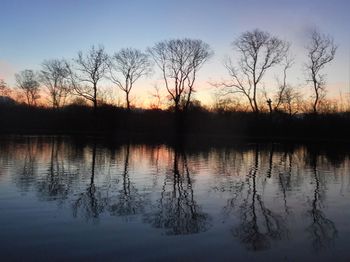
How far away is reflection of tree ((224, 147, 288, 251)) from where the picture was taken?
11370 millimetres

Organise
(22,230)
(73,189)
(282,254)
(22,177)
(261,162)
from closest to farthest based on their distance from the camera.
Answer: (282,254), (22,230), (73,189), (22,177), (261,162)

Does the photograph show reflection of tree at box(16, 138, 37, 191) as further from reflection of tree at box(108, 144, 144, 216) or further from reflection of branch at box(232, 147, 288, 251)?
reflection of branch at box(232, 147, 288, 251)

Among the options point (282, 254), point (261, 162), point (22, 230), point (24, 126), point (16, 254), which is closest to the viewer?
point (16, 254)

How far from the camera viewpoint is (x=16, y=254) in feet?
31.4

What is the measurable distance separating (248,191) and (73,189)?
6.86 meters

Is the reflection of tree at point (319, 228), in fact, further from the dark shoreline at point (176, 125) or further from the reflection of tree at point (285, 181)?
the dark shoreline at point (176, 125)

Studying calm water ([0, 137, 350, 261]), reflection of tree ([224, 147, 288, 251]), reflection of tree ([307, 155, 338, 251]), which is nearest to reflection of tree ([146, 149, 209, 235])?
calm water ([0, 137, 350, 261])

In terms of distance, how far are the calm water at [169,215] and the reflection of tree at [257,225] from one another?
26 mm

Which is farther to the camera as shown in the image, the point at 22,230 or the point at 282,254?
the point at 22,230

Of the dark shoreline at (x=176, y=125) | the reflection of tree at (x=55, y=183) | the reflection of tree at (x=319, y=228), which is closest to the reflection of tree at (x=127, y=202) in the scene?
the reflection of tree at (x=55, y=183)

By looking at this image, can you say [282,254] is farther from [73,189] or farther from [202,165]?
[202,165]

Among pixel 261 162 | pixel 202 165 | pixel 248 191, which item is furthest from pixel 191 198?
pixel 261 162

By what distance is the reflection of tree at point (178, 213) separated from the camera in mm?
12495

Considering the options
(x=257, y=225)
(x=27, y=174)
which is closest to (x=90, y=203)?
(x=257, y=225)
